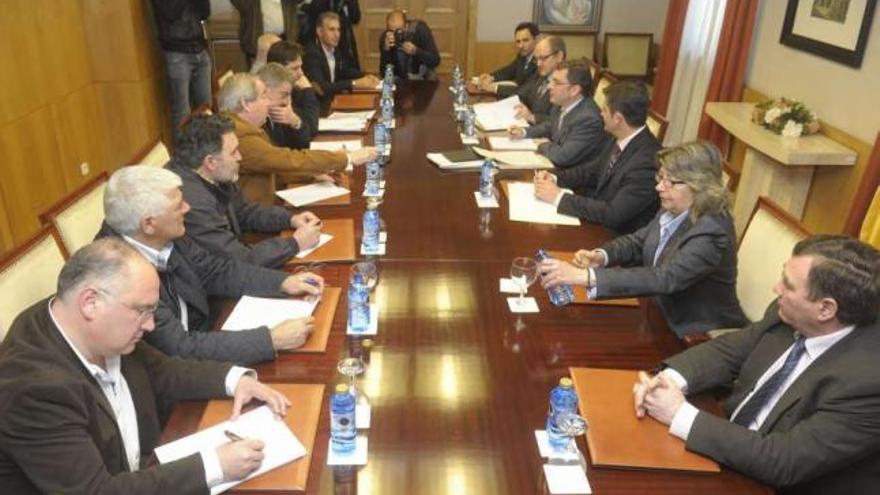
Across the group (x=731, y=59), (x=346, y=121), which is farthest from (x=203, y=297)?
(x=731, y=59)

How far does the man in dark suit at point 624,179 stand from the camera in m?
2.68

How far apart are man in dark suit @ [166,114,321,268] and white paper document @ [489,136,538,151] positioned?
1.43m

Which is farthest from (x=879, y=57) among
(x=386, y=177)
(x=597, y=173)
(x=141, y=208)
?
(x=141, y=208)

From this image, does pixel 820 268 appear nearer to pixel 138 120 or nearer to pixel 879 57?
pixel 879 57

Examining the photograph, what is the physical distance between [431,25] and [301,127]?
396 centimetres

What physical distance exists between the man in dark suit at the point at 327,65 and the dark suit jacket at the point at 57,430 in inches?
126

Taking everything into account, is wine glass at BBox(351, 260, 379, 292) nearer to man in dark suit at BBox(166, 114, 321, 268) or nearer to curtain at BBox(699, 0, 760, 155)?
man in dark suit at BBox(166, 114, 321, 268)

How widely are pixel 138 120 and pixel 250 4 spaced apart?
1.22m

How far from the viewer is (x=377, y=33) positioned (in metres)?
6.95

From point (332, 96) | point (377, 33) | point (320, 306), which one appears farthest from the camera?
point (377, 33)

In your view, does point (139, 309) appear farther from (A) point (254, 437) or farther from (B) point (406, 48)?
(B) point (406, 48)

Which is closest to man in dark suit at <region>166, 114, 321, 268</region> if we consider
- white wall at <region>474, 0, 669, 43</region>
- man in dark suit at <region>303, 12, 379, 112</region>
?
man in dark suit at <region>303, 12, 379, 112</region>

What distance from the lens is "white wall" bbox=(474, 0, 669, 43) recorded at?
679 centimetres

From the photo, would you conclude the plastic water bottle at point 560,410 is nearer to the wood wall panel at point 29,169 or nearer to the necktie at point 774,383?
the necktie at point 774,383
